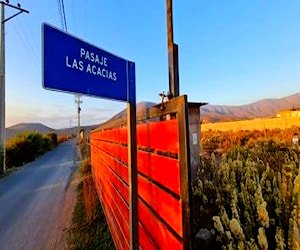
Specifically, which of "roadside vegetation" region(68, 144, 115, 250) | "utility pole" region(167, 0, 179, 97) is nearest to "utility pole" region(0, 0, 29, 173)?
"roadside vegetation" region(68, 144, 115, 250)

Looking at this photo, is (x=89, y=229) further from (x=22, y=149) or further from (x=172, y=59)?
(x=22, y=149)

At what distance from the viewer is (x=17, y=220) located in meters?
6.90

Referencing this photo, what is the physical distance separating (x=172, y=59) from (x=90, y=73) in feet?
8.64

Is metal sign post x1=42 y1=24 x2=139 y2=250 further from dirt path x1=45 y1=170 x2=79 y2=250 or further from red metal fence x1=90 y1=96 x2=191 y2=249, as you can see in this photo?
dirt path x1=45 y1=170 x2=79 y2=250

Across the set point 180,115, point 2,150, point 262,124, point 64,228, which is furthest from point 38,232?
point 262,124

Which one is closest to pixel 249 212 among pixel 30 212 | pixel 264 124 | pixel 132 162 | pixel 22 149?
pixel 132 162

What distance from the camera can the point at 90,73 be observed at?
2.11 metres

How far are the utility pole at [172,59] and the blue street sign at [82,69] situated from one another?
1.71m

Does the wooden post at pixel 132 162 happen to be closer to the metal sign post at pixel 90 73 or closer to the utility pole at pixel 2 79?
the metal sign post at pixel 90 73

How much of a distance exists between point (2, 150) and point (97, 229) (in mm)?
14365

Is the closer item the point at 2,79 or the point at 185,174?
the point at 185,174

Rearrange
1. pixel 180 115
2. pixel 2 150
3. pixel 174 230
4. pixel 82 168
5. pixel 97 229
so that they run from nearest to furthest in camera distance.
A: 1. pixel 180 115
2. pixel 174 230
3. pixel 97 229
4. pixel 82 168
5. pixel 2 150

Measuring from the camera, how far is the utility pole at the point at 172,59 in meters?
4.31

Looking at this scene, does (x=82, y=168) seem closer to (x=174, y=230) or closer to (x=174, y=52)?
(x=174, y=52)
